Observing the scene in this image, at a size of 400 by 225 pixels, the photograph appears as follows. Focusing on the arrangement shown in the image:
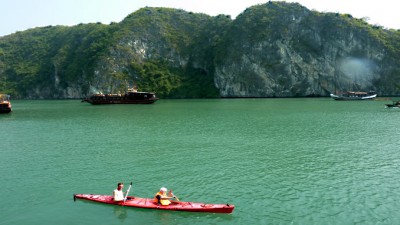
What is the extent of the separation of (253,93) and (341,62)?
48.6m

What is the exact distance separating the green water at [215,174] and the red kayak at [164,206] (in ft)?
1.09

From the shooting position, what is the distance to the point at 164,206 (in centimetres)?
1973

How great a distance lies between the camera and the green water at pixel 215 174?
62.8ft

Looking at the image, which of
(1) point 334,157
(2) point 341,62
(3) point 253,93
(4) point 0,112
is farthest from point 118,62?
(1) point 334,157

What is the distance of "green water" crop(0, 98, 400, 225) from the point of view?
19156mm

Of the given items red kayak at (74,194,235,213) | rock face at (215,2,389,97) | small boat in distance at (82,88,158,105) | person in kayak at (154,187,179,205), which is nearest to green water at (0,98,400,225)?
red kayak at (74,194,235,213)

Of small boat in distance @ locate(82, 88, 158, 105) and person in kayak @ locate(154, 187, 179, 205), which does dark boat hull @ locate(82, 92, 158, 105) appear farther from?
person in kayak @ locate(154, 187, 179, 205)

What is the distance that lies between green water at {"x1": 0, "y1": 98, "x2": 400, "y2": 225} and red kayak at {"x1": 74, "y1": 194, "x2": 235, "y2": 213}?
331 millimetres

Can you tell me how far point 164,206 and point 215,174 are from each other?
8199 millimetres

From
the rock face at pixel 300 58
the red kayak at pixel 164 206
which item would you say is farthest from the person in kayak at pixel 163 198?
the rock face at pixel 300 58

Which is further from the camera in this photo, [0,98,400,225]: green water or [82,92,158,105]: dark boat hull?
[82,92,158,105]: dark boat hull

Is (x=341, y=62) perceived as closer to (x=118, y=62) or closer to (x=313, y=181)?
(x=118, y=62)

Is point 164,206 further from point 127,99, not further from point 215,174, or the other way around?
point 127,99

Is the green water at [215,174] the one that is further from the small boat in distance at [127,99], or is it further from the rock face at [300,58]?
the rock face at [300,58]
